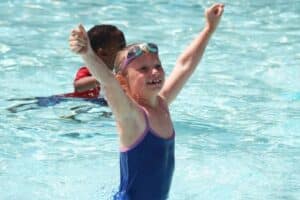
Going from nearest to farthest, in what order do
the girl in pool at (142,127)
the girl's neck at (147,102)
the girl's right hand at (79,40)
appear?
the girl's right hand at (79,40), the girl in pool at (142,127), the girl's neck at (147,102)

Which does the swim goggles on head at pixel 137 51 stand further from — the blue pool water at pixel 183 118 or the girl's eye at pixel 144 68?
the blue pool water at pixel 183 118

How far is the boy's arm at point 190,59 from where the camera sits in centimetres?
389

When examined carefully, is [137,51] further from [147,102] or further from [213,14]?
[213,14]

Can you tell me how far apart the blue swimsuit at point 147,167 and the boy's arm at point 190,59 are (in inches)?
13.5

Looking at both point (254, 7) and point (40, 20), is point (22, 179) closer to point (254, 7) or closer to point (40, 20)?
point (40, 20)

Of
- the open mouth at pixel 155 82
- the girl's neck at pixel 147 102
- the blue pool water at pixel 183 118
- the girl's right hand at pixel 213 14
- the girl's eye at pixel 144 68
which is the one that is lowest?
the blue pool water at pixel 183 118

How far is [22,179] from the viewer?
4949mm

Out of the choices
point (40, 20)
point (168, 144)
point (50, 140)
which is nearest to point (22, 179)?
point (50, 140)

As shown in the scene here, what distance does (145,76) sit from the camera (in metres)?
3.51

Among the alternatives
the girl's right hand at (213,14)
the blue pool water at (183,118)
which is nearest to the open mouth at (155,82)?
the girl's right hand at (213,14)

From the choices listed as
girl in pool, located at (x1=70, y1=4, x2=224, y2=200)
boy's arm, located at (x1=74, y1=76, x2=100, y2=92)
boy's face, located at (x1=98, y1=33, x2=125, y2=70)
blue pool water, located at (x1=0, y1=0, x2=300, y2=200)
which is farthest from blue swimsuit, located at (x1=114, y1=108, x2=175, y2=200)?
boy's arm, located at (x1=74, y1=76, x2=100, y2=92)

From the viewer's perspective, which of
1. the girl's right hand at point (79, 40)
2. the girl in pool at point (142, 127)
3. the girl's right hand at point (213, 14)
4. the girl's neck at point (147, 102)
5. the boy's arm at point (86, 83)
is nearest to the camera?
the girl's right hand at point (79, 40)

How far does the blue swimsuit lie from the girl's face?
0.44 ft

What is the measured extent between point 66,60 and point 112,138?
230 cm
